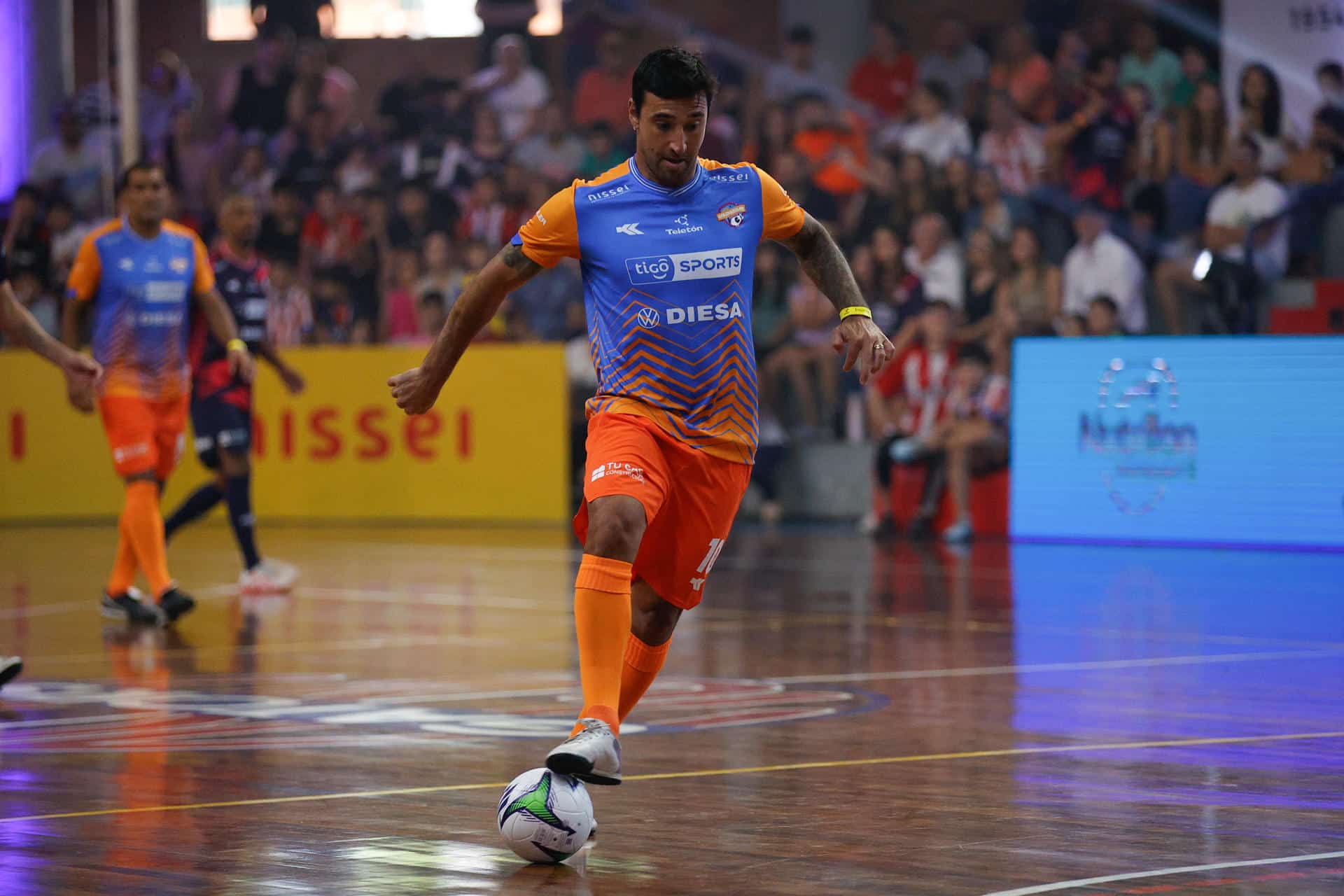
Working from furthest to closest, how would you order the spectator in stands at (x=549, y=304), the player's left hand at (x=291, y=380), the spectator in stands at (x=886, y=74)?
the spectator in stands at (x=549, y=304)
the spectator in stands at (x=886, y=74)
the player's left hand at (x=291, y=380)

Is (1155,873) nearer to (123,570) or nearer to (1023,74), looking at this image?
(123,570)

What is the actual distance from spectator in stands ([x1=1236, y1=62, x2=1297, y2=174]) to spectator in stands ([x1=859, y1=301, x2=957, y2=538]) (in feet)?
9.82

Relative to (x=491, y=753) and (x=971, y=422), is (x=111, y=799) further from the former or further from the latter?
(x=971, y=422)

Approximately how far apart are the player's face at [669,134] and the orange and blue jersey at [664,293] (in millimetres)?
56

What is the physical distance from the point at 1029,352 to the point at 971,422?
3.40 feet

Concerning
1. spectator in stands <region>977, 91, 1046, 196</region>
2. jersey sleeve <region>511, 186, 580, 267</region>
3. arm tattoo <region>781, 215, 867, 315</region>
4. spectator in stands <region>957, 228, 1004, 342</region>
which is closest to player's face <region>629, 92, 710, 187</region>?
jersey sleeve <region>511, 186, 580, 267</region>

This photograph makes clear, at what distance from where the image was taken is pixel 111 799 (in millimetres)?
5762

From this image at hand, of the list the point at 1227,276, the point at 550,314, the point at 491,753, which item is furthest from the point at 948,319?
the point at 491,753

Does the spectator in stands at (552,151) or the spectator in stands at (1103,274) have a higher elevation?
the spectator in stands at (552,151)

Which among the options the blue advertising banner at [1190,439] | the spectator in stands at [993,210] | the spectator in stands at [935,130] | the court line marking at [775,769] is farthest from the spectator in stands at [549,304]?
the court line marking at [775,769]

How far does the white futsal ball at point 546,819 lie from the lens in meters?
4.78

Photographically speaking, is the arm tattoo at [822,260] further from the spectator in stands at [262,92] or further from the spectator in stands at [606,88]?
the spectator in stands at [262,92]

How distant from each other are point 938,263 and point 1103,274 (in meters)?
1.71

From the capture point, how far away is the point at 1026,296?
17.8 meters
